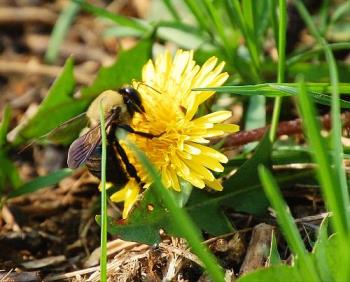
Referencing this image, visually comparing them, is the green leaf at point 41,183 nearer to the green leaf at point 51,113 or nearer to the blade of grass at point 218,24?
the green leaf at point 51,113

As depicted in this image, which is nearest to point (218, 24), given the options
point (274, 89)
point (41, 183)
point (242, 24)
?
point (242, 24)

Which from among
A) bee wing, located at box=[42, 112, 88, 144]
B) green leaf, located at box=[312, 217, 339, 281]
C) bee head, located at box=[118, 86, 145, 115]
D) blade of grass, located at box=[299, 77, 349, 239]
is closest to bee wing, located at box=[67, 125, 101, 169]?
bee head, located at box=[118, 86, 145, 115]

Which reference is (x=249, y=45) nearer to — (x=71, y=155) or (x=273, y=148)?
(x=273, y=148)

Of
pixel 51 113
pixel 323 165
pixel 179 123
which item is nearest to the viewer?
pixel 323 165

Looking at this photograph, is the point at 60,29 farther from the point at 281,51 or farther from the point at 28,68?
the point at 281,51

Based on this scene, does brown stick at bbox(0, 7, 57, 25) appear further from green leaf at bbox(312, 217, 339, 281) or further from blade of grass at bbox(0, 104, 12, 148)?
green leaf at bbox(312, 217, 339, 281)

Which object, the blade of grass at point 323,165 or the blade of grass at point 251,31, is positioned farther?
the blade of grass at point 251,31

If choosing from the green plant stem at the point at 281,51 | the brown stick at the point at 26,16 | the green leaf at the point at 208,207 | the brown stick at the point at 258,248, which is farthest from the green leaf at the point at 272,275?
the brown stick at the point at 26,16

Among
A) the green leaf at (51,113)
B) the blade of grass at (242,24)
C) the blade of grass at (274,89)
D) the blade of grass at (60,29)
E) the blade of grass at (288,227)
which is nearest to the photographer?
the blade of grass at (288,227)
